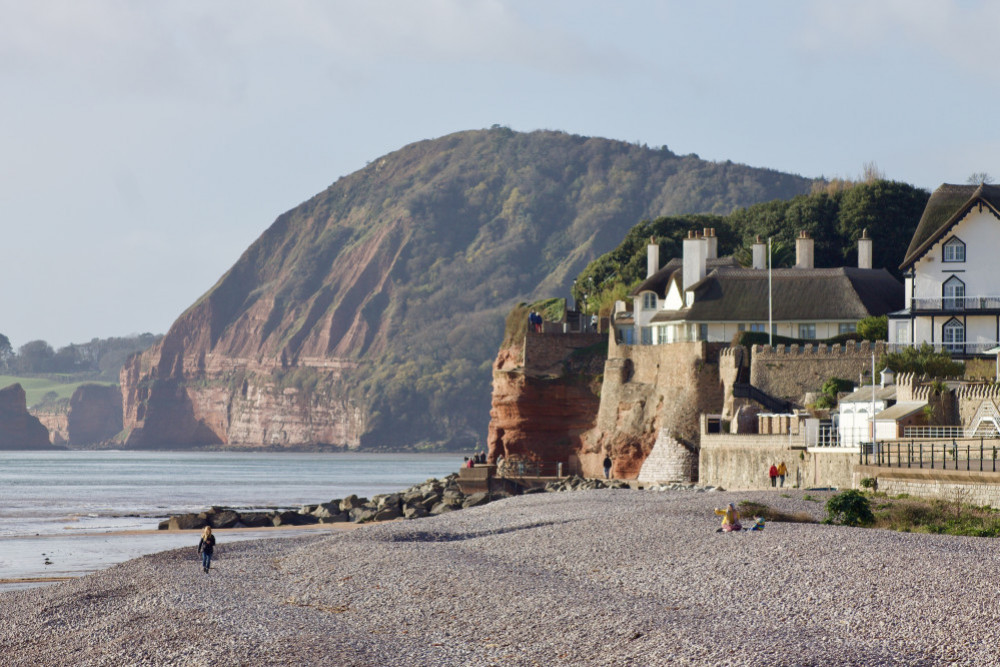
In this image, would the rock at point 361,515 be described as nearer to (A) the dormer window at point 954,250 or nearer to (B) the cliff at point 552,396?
(B) the cliff at point 552,396

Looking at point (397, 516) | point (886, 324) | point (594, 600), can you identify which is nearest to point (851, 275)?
point (886, 324)

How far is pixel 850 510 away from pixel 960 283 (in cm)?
3649

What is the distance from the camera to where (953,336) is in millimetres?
68375

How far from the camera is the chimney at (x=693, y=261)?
81938mm

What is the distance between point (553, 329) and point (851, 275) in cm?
2358

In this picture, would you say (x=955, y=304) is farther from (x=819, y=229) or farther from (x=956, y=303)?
(x=819, y=229)

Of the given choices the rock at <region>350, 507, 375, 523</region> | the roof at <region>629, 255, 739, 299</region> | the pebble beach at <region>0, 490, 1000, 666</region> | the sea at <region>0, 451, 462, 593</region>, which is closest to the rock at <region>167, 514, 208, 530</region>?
the sea at <region>0, 451, 462, 593</region>

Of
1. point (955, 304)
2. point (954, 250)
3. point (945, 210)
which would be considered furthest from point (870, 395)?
point (945, 210)

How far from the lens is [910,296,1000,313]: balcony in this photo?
2664 inches

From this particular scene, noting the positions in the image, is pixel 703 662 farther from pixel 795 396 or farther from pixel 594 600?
pixel 795 396

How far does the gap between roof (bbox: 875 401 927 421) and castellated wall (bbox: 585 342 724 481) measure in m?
24.4

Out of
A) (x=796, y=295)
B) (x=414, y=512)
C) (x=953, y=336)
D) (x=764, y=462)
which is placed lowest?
(x=414, y=512)

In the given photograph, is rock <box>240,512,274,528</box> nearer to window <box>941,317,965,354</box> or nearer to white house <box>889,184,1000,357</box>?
white house <box>889,184,1000,357</box>

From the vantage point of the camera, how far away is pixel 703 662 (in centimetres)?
2025
